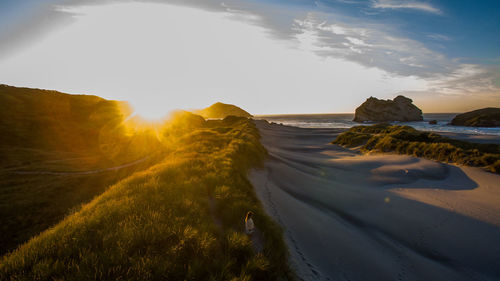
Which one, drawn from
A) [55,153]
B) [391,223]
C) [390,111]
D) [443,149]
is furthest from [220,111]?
[391,223]

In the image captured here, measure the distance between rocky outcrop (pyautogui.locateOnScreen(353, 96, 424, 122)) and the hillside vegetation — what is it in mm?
112790

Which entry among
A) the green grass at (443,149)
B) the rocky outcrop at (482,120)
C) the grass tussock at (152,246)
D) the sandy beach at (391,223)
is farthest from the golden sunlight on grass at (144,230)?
the rocky outcrop at (482,120)

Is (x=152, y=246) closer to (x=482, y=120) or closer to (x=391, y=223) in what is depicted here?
(x=391, y=223)

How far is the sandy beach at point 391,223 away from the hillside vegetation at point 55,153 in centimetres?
1347

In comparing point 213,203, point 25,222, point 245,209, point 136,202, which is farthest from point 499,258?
point 25,222

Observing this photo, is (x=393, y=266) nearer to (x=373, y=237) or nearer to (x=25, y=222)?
(x=373, y=237)

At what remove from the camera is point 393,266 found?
622cm

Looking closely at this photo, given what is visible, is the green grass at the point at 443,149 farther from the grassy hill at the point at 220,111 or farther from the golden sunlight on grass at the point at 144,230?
the grassy hill at the point at 220,111

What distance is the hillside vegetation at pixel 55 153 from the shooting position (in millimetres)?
11297

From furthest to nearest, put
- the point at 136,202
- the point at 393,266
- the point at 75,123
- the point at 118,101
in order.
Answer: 1. the point at 118,101
2. the point at 75,123
3. the point at 393,266
4. the point at 136,202

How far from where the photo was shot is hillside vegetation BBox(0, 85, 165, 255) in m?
11.3

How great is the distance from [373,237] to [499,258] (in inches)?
151

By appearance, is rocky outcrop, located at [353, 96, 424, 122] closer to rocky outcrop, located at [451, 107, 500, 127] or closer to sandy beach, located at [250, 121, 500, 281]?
rocky outcrop, located at [451, 107, 500, 127]

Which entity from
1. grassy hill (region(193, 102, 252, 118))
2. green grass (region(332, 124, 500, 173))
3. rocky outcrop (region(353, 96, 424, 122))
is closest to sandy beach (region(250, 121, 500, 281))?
green grass (region(332, 124, 500, 173))
